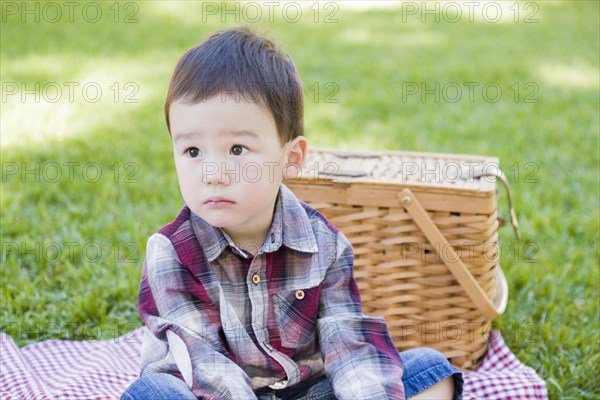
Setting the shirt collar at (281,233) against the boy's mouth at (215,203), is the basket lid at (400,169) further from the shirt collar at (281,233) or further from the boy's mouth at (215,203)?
the boy's mouth at (215,203)

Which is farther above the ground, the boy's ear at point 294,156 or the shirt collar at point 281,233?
the boy's ear at point 294,156

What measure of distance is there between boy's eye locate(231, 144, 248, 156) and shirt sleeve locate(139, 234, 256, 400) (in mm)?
263

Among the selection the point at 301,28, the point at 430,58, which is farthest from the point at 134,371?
the point at 301,28

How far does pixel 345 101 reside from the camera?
450 centimetres

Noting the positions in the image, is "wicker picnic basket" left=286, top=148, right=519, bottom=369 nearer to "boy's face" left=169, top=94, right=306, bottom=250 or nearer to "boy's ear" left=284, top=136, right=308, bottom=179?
"boy's ear" left=284, top=136, right=308, bottom=179

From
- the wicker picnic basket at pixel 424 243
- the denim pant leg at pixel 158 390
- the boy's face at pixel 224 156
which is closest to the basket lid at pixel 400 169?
the wicker picnic basket at pixel 424 243

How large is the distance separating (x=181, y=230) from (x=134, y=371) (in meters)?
0.67

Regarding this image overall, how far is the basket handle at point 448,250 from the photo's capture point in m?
2.14

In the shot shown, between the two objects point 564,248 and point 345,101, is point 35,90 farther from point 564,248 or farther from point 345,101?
point 564,248

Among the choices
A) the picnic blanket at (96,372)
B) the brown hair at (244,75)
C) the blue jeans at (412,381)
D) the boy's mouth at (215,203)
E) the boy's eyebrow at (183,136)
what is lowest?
the picnic blanket at (96,372)

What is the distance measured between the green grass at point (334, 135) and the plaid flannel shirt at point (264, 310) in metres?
0.75

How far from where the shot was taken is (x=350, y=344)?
65.0 inches

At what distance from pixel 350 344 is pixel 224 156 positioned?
48 cm

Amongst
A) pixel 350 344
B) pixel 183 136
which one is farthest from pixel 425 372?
pixel 183 136
